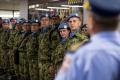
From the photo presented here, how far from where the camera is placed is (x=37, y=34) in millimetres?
6969

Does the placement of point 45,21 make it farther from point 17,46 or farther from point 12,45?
point 12,45

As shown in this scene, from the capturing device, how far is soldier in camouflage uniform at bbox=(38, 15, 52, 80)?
20.7 feet

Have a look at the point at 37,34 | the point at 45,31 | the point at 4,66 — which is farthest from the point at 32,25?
the point at 4,66

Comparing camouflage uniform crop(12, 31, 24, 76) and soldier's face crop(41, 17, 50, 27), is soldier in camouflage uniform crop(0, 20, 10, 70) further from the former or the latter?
soldier's face crop(41, 17, 50, 27)

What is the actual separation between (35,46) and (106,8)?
5.63 meters

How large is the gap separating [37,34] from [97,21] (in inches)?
219

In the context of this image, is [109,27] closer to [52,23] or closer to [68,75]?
[68,75]

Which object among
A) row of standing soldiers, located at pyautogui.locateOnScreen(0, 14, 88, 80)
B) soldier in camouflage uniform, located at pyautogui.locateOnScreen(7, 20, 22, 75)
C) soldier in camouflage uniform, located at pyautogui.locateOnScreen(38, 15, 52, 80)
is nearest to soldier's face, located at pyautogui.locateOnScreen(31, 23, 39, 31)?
row of standing soldiers, located at pyautogui.locateOnScreen(0, 14, 88, 80)

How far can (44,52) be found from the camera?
630cm

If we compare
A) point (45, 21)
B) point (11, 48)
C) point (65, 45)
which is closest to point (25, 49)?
point (45, 21)

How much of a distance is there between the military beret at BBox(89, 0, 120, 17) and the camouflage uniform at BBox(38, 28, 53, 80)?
4.78 meters

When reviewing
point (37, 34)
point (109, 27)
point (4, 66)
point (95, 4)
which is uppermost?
point (95, 4)

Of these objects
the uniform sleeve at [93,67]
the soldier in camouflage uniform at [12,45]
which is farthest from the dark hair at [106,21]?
the soldier in camouflage uniform at [12,45]

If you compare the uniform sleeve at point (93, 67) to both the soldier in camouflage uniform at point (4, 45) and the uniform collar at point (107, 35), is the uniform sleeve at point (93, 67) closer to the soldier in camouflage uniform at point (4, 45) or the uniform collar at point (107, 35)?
the uniform collar at point (107, 35)
